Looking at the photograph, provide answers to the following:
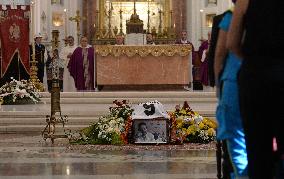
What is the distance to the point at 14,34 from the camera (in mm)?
19547

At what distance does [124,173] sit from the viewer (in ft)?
23.3

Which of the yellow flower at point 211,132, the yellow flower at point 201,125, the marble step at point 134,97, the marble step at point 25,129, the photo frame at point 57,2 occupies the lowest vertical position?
the marble step at point 25,129

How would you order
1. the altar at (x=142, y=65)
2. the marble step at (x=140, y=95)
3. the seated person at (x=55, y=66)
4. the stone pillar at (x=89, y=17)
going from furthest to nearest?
the stone pillar at (x=89, y=17)
the seated person at (x=55, y=66)
the altar at (x=142, y=65)
the marble step at (x=140, y=95)

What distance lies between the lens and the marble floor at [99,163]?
6996mm

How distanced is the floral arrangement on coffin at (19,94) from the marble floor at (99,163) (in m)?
5.36

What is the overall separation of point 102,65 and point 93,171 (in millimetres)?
11098

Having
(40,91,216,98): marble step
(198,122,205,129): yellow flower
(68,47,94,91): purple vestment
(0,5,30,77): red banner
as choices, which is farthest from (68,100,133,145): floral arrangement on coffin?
(0,5,30,77): red banner

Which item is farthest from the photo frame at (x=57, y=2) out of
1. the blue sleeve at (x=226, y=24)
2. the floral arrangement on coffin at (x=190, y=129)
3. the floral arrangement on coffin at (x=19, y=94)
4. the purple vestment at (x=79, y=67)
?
the blue sleeve at (x=226, y=24)

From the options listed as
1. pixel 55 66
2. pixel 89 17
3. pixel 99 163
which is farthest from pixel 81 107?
pixel 89 17

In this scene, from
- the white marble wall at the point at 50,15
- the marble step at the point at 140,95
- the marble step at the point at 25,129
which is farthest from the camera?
the white marble wall at the point at 50,15

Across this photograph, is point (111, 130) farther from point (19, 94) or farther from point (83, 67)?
point (83, 67)

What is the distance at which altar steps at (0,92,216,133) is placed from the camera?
42.9 ft

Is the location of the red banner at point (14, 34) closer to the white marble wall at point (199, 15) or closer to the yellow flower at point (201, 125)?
the white marble wall at point (199, 15)

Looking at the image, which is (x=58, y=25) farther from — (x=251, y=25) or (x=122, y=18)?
(x=251, y=25)
